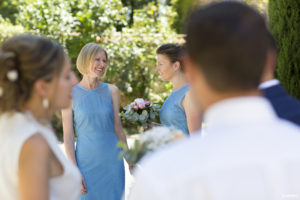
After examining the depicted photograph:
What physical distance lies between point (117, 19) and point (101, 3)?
0.64m

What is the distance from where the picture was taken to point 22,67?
71.2 inches

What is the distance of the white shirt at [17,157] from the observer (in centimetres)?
171

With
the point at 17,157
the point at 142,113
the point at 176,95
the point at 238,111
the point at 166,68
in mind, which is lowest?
the point at 142,113

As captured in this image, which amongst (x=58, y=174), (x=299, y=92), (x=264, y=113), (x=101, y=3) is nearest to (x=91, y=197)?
(x=58, y=174)

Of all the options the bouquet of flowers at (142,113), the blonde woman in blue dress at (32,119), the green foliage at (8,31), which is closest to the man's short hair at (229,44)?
the blonde woman in blue dress at (32,119)

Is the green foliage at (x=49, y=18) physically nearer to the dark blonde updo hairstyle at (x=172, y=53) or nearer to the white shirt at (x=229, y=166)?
the dark blonde updo hairstyle at (x=172, y=53)

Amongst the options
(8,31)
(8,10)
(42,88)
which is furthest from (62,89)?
(8,10)

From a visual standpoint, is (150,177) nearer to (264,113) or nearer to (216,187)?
(216,187)

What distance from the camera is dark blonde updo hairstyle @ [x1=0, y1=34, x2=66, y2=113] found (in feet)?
5.92

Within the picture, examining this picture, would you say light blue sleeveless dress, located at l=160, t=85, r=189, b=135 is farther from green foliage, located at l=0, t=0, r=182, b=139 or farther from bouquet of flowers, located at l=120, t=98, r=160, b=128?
green foliage, located at l=0, t=0, r=182, b=139

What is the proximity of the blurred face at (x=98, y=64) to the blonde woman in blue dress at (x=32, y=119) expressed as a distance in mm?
2669

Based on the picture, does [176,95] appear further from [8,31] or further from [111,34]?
[8,31]

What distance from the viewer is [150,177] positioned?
0.99 metres

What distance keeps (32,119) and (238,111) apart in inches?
41.4
